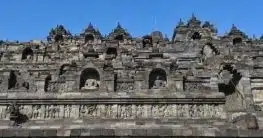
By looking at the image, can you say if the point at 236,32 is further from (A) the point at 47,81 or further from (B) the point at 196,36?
(A) the point at 47,81

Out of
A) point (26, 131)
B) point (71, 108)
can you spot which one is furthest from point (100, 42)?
point (26, 131)

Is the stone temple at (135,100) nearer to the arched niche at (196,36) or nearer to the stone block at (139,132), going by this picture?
the stone block at (139,132)

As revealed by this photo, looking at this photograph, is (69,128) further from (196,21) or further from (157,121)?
(196,21)

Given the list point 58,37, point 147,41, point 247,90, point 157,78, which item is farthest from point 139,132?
point 58,37

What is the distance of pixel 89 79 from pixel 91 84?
34 cm

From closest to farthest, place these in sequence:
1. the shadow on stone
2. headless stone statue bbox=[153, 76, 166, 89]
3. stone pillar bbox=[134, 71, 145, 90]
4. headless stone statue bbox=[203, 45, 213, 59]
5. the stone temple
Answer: the shadow on stone, the stone temple, stone pillar bbox=[134, 71, 145, 90], headless stone statue bbox=[153, 76, 166, 89], headless stone statue bbox=[203, 45, 213, 59]

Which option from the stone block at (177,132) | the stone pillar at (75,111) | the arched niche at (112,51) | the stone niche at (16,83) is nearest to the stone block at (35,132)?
the stone pillar at (75,111)

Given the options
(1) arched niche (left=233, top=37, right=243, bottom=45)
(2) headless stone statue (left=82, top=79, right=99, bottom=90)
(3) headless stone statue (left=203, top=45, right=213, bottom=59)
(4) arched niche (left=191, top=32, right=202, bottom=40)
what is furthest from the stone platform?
(1) arched niche (left=233, top=37, right=243, bottom=45)

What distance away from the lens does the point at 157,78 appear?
2353 centimetres

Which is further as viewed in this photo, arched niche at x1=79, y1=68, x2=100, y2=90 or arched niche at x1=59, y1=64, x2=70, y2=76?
arched niche at x1=59, y1=64, x2=70, y2=76

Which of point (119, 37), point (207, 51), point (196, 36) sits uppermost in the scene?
point (119, 37)

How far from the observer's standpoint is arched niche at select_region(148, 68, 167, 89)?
23.3 m

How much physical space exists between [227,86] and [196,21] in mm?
13920

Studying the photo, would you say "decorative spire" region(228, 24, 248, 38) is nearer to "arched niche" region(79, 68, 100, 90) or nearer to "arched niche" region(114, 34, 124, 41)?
"arched niche" region(114, 34, 124, 41)
